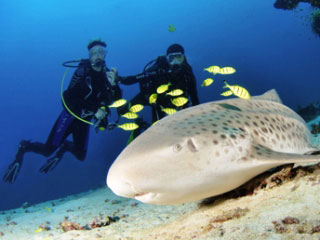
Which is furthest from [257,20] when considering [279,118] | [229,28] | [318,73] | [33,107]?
[279,118]

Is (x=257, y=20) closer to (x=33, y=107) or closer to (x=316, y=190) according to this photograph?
(x=33, y=107)

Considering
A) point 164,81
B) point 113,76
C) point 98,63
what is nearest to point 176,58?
point 164,81

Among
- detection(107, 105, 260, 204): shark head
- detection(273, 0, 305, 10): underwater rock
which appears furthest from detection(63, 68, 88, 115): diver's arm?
detection(273, 0, 305, 10): underwater rock

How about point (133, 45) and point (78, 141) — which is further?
point (133, 45)

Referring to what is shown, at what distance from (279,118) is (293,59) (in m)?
123

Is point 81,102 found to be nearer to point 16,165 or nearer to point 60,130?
point 60,130

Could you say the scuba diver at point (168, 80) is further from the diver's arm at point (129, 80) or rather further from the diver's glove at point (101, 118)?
the diver's glove at point (101, 118)

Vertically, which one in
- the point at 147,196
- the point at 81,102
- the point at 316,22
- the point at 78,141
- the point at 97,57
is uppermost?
the point at 316,22

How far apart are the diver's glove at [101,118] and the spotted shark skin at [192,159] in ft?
23.6

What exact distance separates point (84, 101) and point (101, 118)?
1.42m

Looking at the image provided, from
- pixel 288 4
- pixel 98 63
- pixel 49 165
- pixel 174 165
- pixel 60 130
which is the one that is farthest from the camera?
pixel 288 4

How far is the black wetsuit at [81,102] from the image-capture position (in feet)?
32.6

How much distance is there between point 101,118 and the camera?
967 cm

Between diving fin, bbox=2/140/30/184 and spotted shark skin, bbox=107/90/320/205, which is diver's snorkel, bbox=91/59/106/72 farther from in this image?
spotted shark skin, bbox=107/90/320/205
